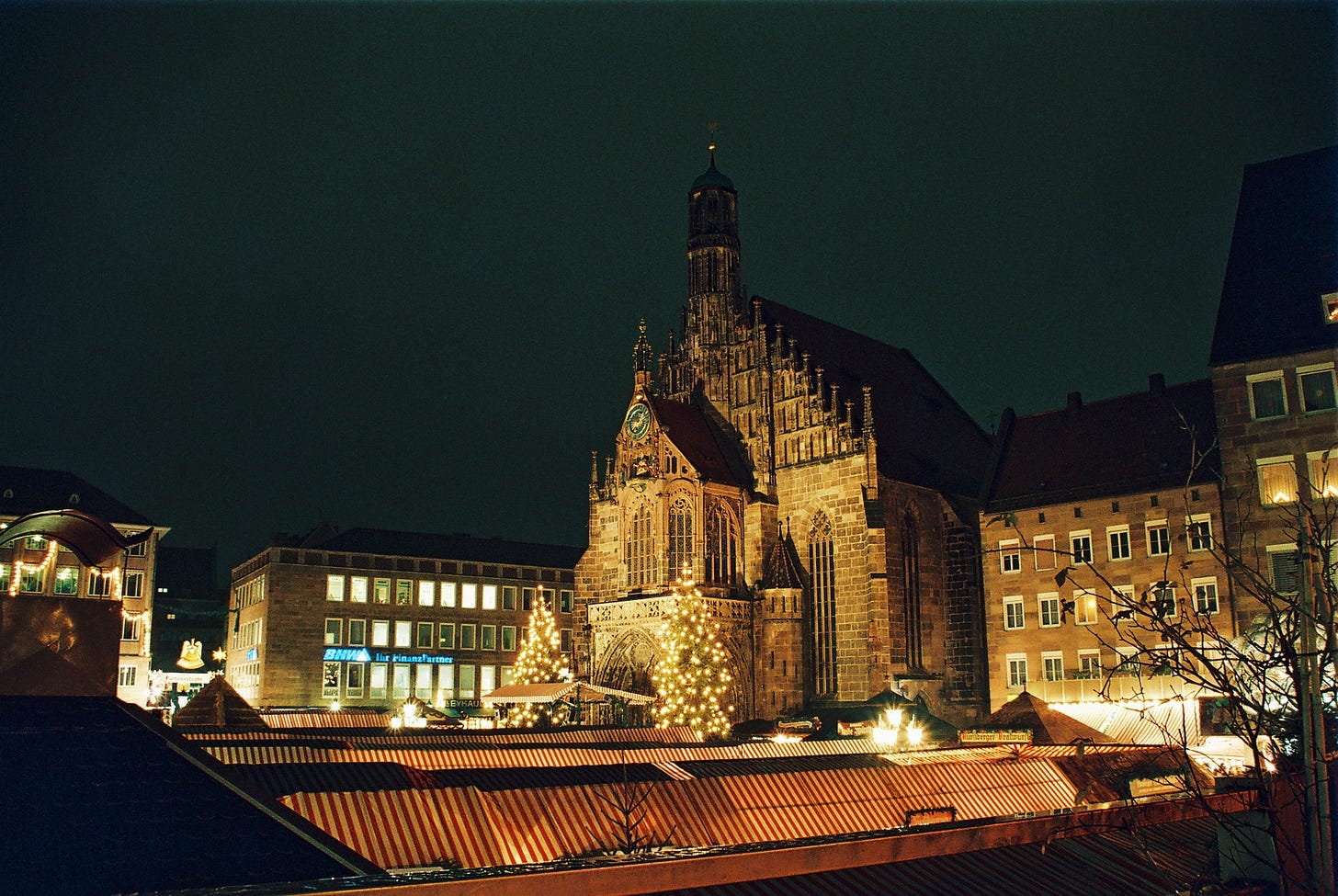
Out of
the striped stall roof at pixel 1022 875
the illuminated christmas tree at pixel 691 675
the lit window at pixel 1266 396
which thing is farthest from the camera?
the illuminated christmas tree at pixel 691 675

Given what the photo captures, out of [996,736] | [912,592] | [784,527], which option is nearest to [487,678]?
[784,527]

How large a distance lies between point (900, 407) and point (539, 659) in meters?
21.9

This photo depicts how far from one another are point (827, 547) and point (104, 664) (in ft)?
138

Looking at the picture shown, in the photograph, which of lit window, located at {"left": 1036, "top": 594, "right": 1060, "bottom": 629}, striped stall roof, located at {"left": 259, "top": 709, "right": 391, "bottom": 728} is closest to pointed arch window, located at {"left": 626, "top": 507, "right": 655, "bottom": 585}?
striped stall roof, located at {"left": 259, "top": 709, "right": 391, "bottom": 728}

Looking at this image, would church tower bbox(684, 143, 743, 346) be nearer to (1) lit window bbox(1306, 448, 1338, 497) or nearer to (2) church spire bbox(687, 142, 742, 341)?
(2) church spire bbox(687, 142, 742, 341)

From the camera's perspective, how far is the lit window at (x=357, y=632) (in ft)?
252

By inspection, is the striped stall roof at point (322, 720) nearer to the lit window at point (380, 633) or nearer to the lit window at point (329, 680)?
the lit window at point (329, 680)

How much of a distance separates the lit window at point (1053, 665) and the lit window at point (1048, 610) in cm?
112

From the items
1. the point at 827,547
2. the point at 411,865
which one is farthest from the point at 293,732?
the point at 827,547

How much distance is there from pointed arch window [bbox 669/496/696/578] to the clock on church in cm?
368

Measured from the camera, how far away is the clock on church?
55094 millimetres

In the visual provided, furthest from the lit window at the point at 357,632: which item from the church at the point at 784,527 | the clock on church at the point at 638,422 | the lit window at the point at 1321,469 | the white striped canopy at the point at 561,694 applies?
the lit window at the point at 1321,469

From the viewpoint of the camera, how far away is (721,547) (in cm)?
5406

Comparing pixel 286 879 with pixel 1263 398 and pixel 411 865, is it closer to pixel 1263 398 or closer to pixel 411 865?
pixel 411 865
